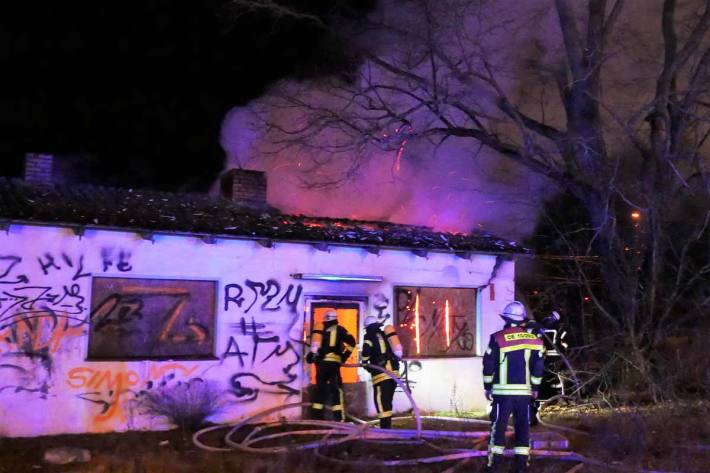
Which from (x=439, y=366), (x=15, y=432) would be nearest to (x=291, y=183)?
(x=439, y=366)

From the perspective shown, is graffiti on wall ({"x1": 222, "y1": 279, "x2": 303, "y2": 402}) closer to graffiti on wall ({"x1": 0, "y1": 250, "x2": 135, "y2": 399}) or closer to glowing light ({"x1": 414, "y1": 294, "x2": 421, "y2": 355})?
graffiti on wall ({"x1": 0, "y1": 250, "x2": 135, "y2": 399})

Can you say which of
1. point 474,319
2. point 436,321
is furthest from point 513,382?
point 474,319

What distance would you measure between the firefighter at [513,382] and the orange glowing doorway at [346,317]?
393 centimetres

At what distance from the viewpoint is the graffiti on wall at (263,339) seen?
998 cm

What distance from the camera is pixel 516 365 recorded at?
6.93 m

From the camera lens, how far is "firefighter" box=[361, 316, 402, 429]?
938 cm

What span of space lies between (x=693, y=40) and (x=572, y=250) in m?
4.79

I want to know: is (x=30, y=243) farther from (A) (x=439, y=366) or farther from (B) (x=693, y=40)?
(B) (x=693, y=40)

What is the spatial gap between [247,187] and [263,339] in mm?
3641

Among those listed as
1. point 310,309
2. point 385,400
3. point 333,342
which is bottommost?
point 385,400

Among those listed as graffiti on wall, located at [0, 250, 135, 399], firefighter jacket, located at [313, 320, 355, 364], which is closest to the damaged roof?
graffiti on wall, located at [0, 250, 135, 399]

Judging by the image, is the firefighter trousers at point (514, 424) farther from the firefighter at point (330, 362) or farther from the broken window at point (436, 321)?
the broken window at point (436, 321)

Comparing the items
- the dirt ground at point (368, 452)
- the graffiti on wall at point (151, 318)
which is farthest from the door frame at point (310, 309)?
the dirt ground at point (368, 452)

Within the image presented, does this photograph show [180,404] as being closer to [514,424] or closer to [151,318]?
[151,318]
